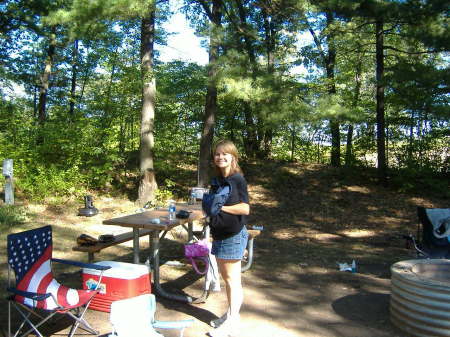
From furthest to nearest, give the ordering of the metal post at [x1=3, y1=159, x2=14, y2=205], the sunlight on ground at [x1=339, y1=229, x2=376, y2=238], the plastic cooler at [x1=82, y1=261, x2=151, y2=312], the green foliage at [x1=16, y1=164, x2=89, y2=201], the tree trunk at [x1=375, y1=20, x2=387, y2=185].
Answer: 1. the tree trunk at [x1=375, y1=20, x2=387, y2=185]
2. the green foliage at [x1=16, y1=164, x2=89, y2=201]
3. the metal post at [x1=3, y1=159, x2=14, y2=205]
4. the sunlight on ground at [x1=339, y1=229, x2=376, y2=238]
5. the plastic cooler at [x1=82, y1=261, x2=151, y2=312]

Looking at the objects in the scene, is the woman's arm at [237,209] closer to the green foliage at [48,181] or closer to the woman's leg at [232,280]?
the woman's leg at [232,280]

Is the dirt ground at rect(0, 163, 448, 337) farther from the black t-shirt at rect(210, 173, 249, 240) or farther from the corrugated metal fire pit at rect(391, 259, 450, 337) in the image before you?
the black t-shirt at rect(210, 173, 249, 240)

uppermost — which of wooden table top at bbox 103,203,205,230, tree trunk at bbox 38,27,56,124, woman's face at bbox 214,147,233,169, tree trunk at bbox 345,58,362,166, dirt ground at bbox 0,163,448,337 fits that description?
tree trunk at bbox 38,27,56,124

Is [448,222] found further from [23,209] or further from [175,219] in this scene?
[23,209]

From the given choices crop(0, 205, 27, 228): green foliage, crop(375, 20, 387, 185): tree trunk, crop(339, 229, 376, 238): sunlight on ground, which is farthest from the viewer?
crop(375, 20, 387, 185): tree trunk

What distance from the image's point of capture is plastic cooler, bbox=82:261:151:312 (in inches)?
143

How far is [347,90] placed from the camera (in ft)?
43.5

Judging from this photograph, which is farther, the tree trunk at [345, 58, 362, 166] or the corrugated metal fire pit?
the tree trunk at [345, 58, 362, 166]

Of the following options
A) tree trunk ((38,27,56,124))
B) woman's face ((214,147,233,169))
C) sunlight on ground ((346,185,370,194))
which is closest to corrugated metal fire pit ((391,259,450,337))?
woman's face ((214,147,233,169))

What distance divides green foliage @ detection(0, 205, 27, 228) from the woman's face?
220 inches

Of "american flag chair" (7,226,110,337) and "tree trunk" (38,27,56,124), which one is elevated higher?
"tree trunk" (38,27,56,124)

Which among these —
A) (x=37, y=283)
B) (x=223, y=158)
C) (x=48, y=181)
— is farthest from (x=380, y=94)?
(x=37, y=283)

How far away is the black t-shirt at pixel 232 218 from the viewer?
314 centimetres

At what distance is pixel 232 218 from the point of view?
3.14 meters
